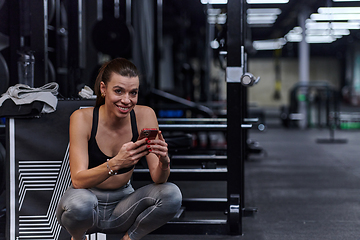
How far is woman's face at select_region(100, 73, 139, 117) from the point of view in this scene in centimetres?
162

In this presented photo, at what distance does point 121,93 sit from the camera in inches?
64.2

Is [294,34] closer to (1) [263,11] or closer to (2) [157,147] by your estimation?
(1) [263,11]

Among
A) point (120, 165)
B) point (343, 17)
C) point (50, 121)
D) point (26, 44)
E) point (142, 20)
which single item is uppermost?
point (343, 17)

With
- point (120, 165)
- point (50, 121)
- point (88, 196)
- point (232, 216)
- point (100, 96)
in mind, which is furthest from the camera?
point (232, 216)

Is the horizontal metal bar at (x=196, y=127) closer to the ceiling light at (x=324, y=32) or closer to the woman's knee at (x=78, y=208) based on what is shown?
the woman's knee at (x=78, y=208)

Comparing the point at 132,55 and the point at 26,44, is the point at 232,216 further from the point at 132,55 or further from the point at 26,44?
the point at 132,55

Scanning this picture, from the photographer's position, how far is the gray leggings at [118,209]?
1588mm

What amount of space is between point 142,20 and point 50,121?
3.58 m

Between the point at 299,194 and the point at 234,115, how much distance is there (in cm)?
152

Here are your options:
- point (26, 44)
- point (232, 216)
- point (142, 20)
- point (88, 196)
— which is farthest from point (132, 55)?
point (88, 196)

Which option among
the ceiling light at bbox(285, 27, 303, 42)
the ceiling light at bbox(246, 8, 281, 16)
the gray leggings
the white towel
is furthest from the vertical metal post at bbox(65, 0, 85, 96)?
the ceiling light at bbox(285, 27, 303, 42)

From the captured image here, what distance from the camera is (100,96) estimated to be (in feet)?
5.76

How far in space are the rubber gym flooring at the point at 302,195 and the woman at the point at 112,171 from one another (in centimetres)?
64

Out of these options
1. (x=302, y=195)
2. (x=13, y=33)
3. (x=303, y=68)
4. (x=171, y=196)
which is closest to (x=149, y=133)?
(x=171, y=196)
